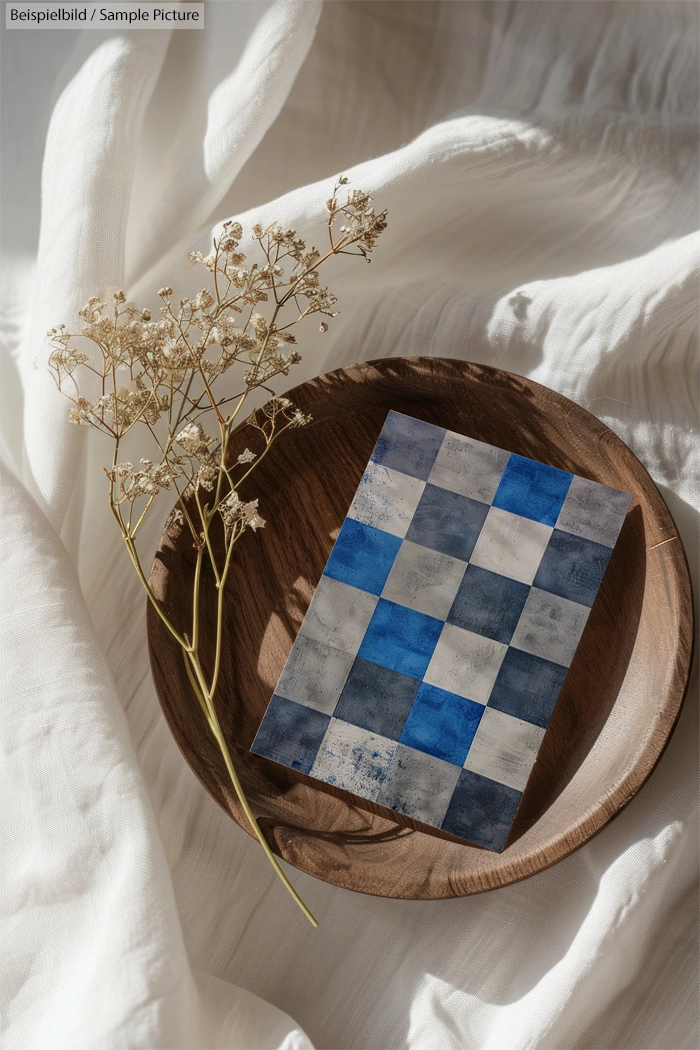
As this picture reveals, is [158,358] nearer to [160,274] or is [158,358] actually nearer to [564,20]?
[160,274]

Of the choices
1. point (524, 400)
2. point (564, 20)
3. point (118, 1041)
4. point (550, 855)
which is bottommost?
point (118, 1041)

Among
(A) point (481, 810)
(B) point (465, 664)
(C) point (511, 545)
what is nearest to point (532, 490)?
(C) point (511, 545)

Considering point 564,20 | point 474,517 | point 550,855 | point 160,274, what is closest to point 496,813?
point 550,855

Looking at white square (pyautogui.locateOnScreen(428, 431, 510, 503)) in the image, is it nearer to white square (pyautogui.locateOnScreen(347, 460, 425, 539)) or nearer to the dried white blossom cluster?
white square (pyautogui.locateOnScreen(347, 460, 425, 539))

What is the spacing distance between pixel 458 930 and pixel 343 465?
39cm

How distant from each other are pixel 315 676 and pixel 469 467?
21 centimetres

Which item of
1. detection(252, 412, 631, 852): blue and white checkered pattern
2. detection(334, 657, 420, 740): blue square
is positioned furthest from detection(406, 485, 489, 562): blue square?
detection(334, 657, 420, 740): blue square

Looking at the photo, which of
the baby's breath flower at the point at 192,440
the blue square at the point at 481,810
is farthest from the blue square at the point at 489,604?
the baby's breath flower at the point at 192,440

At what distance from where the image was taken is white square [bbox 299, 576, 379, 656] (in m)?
0.69

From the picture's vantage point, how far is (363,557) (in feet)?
2.30

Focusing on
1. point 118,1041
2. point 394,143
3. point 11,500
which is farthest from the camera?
point 394,143

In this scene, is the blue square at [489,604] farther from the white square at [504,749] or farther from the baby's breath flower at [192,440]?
the baby's breath flower at [192,440]

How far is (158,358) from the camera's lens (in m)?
0.61

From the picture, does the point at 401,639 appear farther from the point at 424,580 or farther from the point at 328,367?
the point at 328,367
